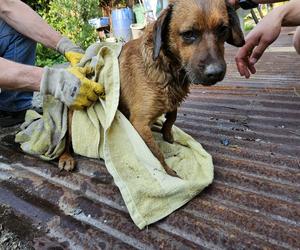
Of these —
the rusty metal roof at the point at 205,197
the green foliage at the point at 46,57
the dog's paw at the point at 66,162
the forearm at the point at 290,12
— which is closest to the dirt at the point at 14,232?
the rusty metal roof at the point at 205,197

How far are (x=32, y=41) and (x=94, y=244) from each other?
2406 mm

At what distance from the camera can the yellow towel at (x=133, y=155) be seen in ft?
5.87

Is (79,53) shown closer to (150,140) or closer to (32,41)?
(32,41)

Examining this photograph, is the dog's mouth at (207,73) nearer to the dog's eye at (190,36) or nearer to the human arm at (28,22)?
the dog's eye at (190,36)

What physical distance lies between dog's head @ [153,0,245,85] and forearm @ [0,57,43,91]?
33.5 inches

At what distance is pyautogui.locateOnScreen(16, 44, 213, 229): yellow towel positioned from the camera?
70.4 inches

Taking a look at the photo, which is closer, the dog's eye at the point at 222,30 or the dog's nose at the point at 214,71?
the dog's nose at the point at 214,71

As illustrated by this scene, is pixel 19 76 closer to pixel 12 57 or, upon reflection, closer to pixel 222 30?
pixel 12 57

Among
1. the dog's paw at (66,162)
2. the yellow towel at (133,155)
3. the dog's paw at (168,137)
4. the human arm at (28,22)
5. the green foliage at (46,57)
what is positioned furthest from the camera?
the green foliage at (46,57)

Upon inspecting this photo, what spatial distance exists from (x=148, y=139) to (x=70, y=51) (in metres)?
1.25

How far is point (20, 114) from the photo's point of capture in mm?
3287

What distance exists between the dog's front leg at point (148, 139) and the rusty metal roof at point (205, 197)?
0.30m

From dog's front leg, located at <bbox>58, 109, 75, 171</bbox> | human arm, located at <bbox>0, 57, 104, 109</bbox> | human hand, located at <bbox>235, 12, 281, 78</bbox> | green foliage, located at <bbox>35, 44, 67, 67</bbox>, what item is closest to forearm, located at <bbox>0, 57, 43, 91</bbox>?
human arm, located at <bbox>0, 57, 104, 109</bbox>

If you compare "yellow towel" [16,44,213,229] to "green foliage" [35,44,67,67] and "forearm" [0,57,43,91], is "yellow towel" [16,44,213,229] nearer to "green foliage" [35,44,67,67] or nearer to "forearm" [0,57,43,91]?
"forearm" [0,57,43,91]
